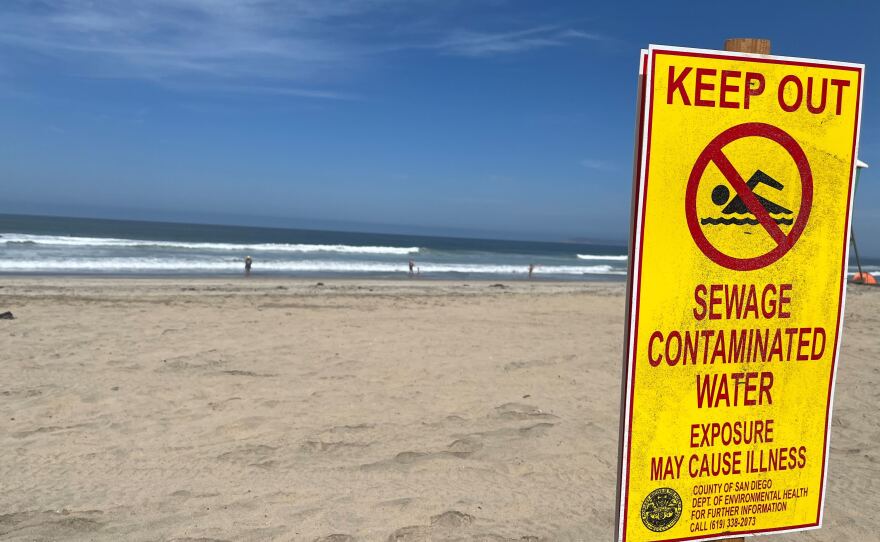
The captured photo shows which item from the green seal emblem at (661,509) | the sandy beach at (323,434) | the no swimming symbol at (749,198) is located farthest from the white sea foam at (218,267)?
the no swimming symbol at (749,198)

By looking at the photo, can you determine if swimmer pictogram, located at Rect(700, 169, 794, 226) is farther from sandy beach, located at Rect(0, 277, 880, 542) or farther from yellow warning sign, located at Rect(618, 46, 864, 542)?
sandy beach, located at Rect(0, 277, 880, 542)

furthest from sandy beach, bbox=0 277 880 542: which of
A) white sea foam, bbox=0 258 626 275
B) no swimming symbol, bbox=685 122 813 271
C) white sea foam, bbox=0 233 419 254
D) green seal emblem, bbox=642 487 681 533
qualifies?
white sea foam, bbox=0 233 419 254

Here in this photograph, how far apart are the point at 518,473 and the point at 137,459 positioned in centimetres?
260

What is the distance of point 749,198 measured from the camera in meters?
1.61

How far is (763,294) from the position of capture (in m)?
1.65

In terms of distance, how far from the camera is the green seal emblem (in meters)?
1.69

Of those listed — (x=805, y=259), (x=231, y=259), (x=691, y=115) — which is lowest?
(x=231, y=259)

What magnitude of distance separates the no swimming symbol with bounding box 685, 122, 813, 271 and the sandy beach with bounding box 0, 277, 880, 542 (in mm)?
2228

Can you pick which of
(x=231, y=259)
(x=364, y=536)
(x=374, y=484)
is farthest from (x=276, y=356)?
(x=231, y=259)

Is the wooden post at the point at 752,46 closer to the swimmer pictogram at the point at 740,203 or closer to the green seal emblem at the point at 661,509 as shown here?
the swimmer pictogram at the point at 740,203

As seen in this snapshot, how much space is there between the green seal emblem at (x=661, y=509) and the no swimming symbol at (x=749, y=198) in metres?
0.65

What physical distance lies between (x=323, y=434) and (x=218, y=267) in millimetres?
24996

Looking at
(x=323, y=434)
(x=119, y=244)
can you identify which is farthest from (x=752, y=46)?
(x=119, y=244)

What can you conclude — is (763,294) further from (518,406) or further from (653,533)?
(518,406)
